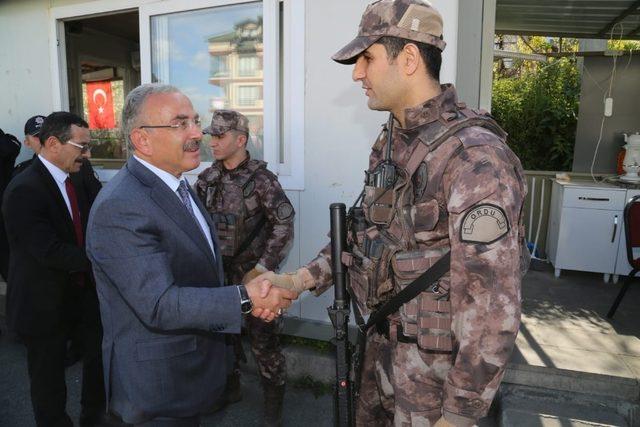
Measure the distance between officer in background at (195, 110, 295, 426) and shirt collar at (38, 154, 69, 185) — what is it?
0.94m

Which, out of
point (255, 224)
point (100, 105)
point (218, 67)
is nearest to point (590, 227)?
point (255, 224)

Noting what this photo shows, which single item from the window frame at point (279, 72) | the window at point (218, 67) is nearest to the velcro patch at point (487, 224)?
the window frame at point (279, 72)

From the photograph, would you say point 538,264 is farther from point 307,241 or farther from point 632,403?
point 307,241

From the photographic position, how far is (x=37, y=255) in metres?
Answer: 2.79

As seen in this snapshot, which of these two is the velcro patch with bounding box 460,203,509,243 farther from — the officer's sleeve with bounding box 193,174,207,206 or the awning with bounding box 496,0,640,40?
the awning with bounding box 496,0,640,40

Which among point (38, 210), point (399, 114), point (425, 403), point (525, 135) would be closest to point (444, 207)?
point (399, 114)

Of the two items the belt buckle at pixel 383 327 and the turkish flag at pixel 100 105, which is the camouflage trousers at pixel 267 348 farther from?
the turkish flag at pixel 100 105

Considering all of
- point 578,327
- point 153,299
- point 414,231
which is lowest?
point 578,327

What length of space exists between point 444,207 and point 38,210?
249cm

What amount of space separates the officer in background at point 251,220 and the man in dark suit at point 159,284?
1174mm

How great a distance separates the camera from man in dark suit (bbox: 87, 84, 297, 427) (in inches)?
66.1

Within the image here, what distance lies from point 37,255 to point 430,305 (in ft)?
7.84

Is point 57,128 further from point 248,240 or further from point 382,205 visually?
point 382,205

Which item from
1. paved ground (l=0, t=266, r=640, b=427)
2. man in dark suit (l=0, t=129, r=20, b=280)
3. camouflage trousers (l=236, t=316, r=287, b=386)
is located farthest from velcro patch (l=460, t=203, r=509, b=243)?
man in dark suit (l=0, t=129, r=20, b=280)
